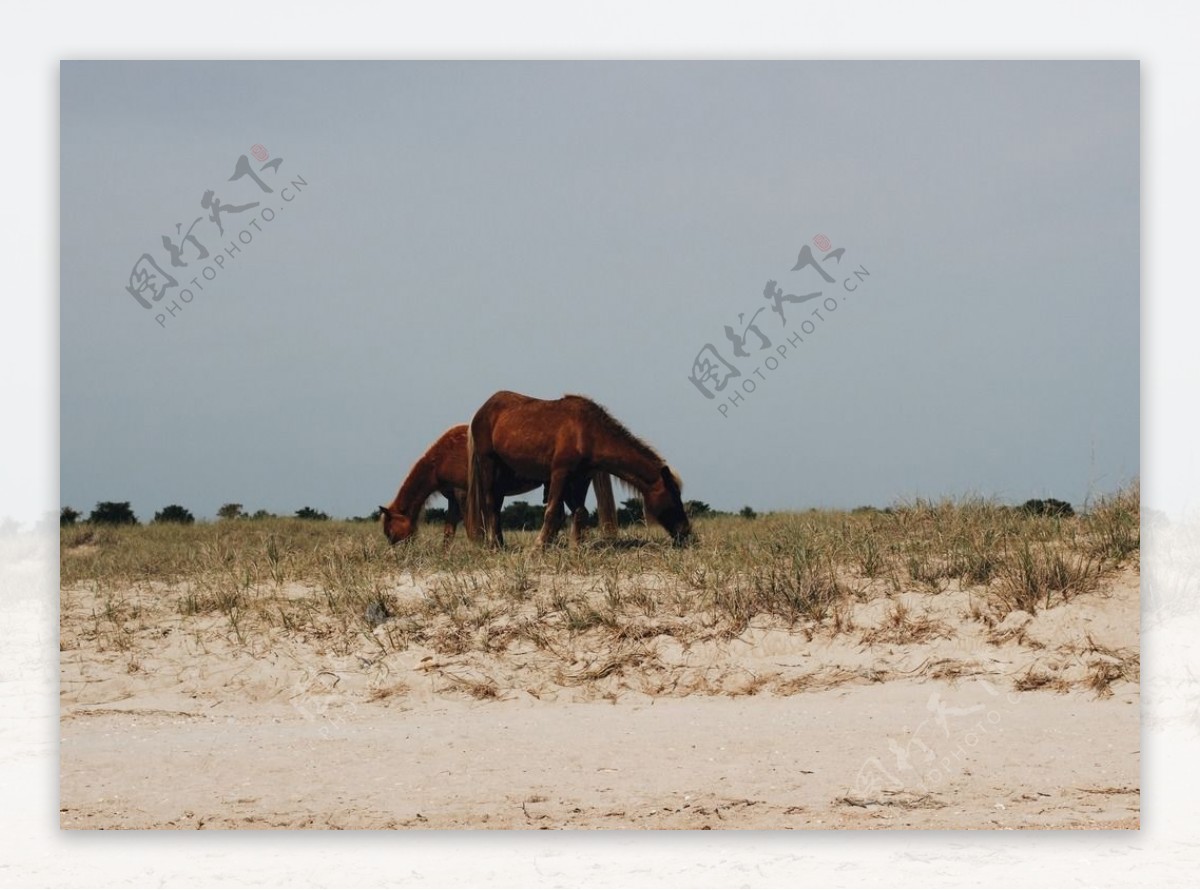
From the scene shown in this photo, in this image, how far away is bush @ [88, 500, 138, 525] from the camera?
662 inches

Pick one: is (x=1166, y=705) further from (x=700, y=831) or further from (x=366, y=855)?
(x=366, y=855)

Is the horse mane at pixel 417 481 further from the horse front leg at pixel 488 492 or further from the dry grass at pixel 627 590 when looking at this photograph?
the dry grass at pixel 627 590

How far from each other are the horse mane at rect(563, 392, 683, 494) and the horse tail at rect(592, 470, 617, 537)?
0.84ft

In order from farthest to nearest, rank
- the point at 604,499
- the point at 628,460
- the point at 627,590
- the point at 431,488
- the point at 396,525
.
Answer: the point at 431,488 → the point at 396,525 → the point at 604,499 → the point at 628,460 → the point at 627,590

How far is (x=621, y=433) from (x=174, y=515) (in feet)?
25.3

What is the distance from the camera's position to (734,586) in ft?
31.2

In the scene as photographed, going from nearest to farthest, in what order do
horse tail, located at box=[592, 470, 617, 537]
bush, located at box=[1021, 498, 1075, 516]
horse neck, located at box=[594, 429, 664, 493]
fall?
bush, located at box=[1021, 498, 1075, 516]
horse neck, located at box=[594, 429, 664, 493]
horse tail, located at box=[592, 470, 617, 537]

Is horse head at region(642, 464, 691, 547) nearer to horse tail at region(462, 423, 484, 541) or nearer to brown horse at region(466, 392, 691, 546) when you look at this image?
brown horse at region(466, 392, 691, 546)

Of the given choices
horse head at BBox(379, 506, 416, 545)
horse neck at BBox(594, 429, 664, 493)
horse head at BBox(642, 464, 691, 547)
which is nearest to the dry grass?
horse head at BBox(642, 464, 691, 547)

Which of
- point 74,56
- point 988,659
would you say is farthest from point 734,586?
point 74,56

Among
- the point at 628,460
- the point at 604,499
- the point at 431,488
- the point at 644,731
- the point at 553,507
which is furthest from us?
the point at 431,488

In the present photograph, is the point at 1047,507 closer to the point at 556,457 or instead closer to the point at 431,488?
the point at 556,457

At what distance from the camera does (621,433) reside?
41.8ft

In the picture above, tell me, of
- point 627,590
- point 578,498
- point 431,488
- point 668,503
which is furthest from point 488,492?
point 627,590
